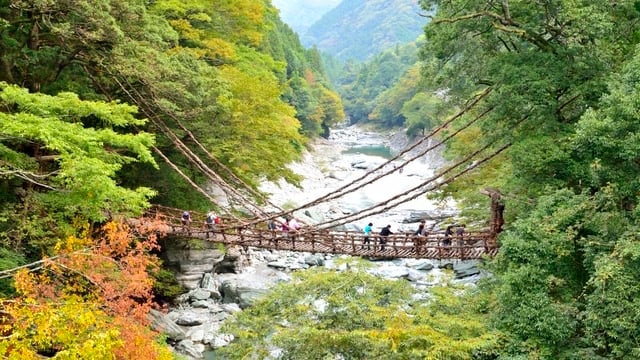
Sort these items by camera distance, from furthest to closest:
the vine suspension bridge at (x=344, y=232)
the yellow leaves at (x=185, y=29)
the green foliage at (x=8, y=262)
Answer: the yellow leaves at (x=185, y=29)
the vine suspension bridge at (x=344, y=232)
the green foliage at (x=8, y=262)

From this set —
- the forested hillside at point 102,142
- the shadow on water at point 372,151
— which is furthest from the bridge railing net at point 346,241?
the shadow on water at point 372,151

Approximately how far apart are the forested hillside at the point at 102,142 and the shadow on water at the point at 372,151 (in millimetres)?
29542

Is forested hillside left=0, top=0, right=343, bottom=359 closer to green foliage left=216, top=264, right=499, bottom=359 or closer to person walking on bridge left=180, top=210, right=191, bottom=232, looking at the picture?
person walking on bridge left=180, top=210, right=191, bottom=232

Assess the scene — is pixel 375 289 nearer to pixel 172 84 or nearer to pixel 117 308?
pixel 117 308

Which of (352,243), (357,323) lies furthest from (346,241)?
(357,323)

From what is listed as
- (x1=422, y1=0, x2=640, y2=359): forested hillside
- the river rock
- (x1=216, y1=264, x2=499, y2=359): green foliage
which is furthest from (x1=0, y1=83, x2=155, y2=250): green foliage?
(x1=422, y1=0, x2=640, y2=359): forested hillside

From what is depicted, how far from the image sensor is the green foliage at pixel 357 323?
607cm

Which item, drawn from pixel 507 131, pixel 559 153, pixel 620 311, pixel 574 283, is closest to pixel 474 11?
pixel 507 131

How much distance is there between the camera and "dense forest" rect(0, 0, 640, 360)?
603cm

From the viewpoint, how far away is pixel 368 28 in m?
158

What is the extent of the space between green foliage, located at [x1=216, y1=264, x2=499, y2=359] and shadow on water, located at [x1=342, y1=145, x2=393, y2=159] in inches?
1414

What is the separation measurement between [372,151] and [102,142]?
41.1m

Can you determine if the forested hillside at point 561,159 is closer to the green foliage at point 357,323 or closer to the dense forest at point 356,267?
the dense forest at point 356,267

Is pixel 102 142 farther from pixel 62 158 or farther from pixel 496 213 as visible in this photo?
pixel 496 213
